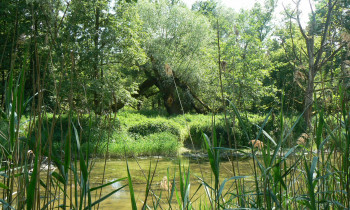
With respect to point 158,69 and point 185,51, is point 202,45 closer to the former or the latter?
point 185,51

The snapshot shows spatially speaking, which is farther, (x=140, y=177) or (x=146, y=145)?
(x=146, y=145)

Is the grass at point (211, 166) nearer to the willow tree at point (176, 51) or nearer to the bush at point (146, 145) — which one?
the bush at point (146, 145)

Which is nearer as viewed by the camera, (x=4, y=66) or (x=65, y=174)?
(x=65, y=174)

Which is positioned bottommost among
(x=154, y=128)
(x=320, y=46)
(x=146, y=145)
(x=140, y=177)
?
(x=140, y=177)

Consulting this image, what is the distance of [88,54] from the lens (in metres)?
11.7

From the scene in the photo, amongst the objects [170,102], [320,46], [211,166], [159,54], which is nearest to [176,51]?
[159,54]

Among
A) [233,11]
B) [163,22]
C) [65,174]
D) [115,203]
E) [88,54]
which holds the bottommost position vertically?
[115,203]

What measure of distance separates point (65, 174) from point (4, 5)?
523 inches

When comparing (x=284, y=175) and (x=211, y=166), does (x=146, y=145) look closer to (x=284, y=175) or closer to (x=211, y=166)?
(x=211, y=166)

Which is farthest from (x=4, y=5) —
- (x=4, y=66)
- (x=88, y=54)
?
(x=88, y=54)

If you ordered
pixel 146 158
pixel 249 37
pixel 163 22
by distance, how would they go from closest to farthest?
pixel 146 158 → pixel 249 37 → pixel 163 22

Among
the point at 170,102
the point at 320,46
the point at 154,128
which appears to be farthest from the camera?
the point at 170,102

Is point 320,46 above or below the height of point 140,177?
above

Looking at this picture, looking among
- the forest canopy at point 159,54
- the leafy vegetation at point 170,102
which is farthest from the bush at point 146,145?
the forest canopy at point 159,54
